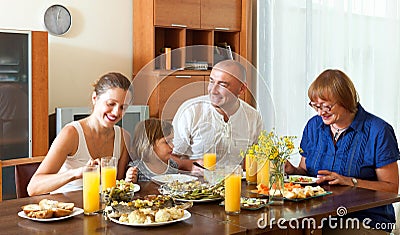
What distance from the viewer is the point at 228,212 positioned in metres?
2.03

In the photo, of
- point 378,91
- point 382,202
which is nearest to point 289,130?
point 378,91

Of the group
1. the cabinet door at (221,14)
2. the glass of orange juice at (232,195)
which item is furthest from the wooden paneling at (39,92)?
the glass of orange juice at (232,195)

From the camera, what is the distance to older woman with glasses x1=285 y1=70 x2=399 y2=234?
2658 millimetres

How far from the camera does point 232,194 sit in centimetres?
203

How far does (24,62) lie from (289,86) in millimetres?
2310

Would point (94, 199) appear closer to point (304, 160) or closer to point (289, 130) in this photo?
point (304, 160)

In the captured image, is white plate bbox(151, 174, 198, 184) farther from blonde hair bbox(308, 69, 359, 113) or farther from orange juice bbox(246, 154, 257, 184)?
blonde hair bbox(308, 69, 359, 113)

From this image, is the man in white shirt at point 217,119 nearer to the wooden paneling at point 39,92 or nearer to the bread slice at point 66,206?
the bread slice at point 66,206

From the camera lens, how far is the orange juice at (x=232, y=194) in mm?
2025

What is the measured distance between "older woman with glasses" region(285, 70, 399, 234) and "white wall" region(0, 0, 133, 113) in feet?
7.25

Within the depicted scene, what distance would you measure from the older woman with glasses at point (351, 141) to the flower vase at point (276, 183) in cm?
45

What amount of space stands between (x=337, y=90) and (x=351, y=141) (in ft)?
0.84

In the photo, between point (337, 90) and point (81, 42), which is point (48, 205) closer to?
point (337, 90)

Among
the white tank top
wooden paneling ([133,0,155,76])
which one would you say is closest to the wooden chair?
the white tank top
